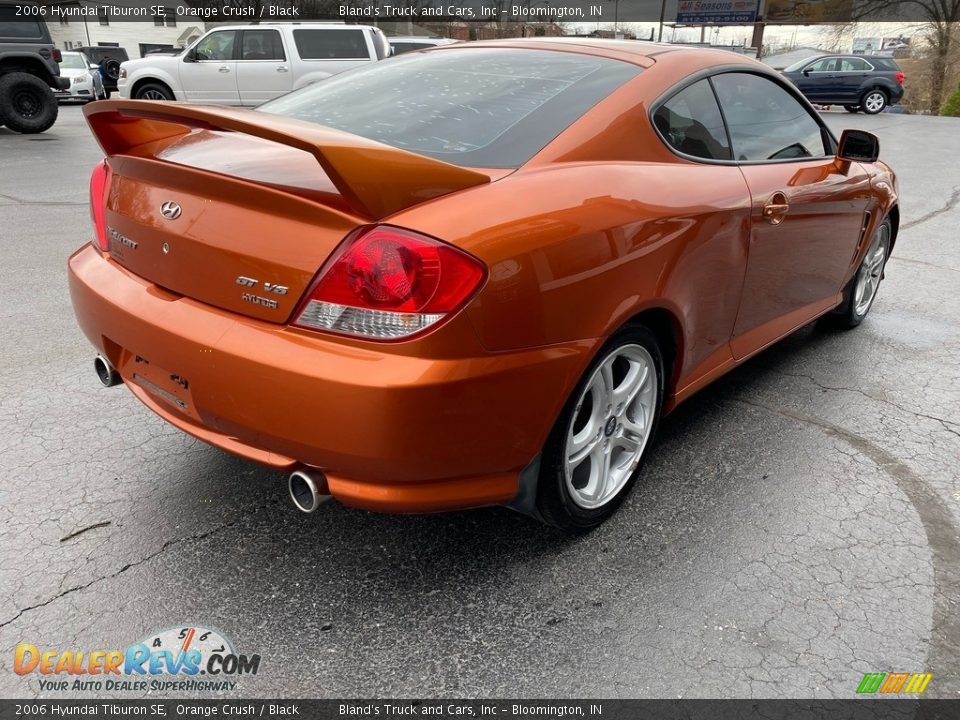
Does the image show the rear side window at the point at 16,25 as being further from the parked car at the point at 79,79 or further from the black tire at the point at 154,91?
the parked car at the point at 79,79

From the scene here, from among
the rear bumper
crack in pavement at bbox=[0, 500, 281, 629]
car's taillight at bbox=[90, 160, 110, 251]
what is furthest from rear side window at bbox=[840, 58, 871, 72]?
crack in pavement at bbox=[0, 500, 281, 629]

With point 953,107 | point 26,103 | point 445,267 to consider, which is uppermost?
point 445,267

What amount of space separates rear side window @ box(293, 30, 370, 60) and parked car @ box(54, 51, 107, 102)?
807 centimetres

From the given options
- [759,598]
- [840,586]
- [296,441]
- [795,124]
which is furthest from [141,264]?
[795,124]

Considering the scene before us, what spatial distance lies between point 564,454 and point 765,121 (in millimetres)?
1901

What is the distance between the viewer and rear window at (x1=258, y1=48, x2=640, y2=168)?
2293 millimetres

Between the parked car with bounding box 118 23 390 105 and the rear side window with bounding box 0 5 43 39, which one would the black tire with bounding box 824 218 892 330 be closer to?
the parked car with bounding box 118 23 390 105

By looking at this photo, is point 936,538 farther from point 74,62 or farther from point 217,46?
point 74,62

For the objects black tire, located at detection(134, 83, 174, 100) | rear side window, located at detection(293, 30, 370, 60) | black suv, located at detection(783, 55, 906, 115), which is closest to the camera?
rear side window, located at detection(293, 30, 370, 60)

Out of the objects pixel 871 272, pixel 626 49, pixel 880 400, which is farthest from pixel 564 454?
pixel 871 272

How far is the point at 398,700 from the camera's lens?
6.11 ft

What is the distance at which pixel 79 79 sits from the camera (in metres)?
20.5

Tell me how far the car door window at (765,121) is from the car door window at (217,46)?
46.2ft

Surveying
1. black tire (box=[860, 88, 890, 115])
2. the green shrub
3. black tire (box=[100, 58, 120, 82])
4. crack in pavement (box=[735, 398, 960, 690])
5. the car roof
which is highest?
the car roof
